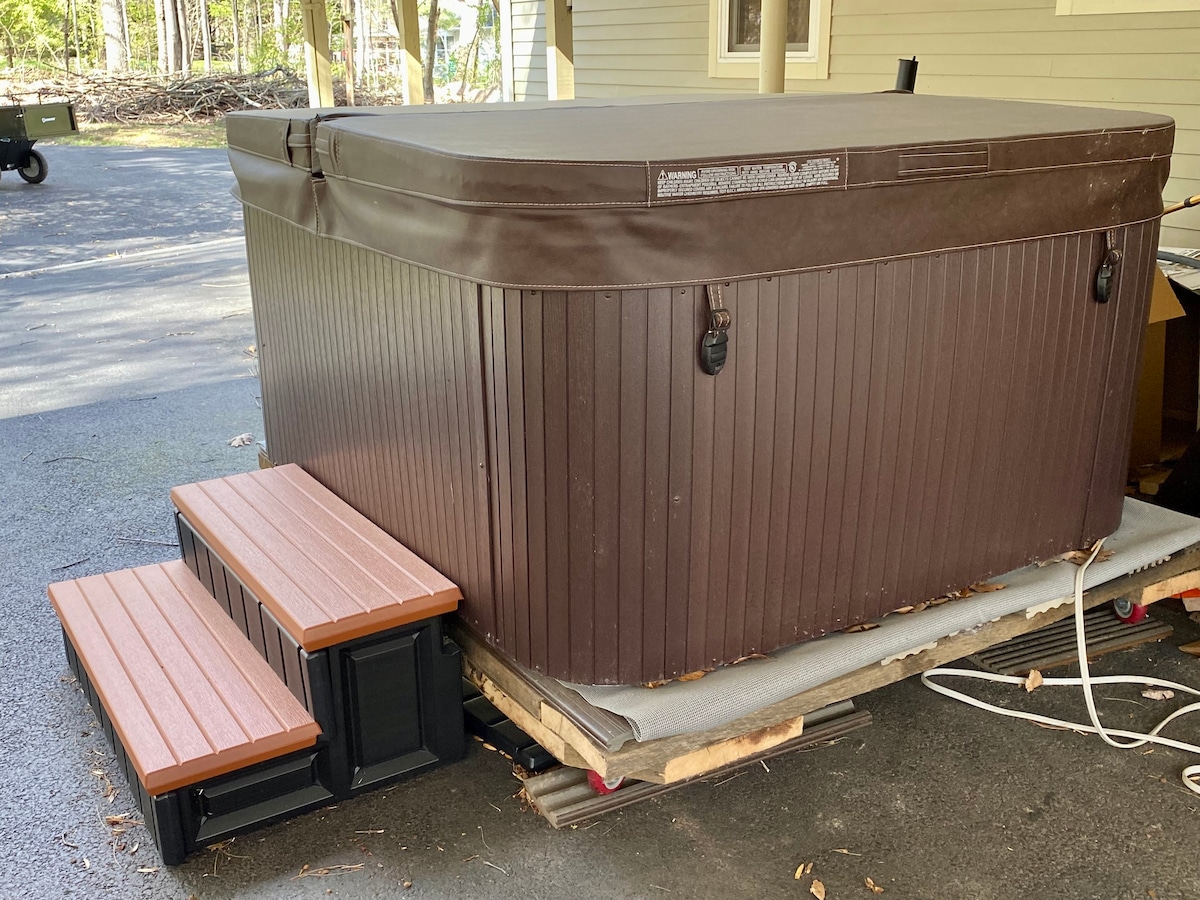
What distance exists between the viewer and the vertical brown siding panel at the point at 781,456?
202cm

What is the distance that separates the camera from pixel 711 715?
6.69ft

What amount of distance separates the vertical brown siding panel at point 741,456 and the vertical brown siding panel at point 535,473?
36 cm

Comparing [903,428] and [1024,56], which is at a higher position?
[1024,56]

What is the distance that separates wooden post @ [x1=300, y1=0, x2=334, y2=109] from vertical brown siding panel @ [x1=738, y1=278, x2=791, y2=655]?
19.6 feet

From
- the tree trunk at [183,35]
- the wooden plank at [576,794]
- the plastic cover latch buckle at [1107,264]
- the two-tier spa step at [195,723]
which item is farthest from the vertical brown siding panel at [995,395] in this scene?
the tree trunk at [183,35]

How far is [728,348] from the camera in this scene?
1.96m

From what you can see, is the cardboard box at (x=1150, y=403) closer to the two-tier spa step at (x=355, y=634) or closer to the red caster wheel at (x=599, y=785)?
the red caster wheel at (x=599, y=785)

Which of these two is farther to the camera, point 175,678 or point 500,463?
point 175,678

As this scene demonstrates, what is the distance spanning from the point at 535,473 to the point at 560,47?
6.56 meters

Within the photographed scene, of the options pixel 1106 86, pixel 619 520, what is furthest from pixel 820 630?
pixel 1106 86

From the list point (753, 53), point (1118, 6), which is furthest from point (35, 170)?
point (1118, 6)

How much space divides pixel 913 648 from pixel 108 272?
749 centimetres

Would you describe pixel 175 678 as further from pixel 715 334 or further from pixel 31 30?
pixel 31 30

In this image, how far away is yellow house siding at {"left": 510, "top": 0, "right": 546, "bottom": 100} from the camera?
9.52 m
